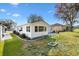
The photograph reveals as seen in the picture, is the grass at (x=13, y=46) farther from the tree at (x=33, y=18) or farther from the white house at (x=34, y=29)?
the tree at (x=33, y=18)

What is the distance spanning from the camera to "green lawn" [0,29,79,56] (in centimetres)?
244

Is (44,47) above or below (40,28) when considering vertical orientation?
below

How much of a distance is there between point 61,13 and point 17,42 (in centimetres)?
66

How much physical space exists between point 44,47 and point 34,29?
0.26 metres

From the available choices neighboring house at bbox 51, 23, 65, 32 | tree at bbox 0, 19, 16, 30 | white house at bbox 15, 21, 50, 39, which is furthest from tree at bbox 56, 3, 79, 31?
tree at bbox 0, 19, 16, 30

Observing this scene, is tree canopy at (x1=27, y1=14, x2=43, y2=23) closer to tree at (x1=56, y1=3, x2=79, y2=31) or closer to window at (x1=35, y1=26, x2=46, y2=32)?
window at (x1=35, y1=26, x2=46, y2=32)

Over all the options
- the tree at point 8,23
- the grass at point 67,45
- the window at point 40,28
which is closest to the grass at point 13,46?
the tree at point 8,23

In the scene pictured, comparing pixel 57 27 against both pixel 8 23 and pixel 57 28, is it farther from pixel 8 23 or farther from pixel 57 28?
pixel 8 23

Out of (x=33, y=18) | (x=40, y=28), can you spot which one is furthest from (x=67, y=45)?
(x=33, y=18)

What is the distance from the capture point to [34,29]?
249cm

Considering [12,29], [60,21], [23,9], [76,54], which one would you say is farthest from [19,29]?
[76,54]

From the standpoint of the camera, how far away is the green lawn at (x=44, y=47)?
7.99ft

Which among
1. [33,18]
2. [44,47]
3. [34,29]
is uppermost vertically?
[33,18]

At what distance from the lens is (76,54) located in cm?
243
